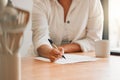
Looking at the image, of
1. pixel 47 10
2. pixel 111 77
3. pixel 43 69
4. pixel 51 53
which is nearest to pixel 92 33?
pixel 47 10

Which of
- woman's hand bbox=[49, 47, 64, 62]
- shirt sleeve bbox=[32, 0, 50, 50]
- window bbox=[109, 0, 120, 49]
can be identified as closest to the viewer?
woman's hand bbox=[49, 47, 64, 62]

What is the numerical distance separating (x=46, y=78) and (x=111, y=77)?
256 mm

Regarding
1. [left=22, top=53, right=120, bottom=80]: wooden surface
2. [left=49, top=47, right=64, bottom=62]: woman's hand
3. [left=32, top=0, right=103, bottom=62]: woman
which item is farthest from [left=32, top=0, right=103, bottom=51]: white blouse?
[left=22, top=53, right=120, bottom=80]: wooden surface

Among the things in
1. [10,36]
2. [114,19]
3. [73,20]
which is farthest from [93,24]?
[10,36]

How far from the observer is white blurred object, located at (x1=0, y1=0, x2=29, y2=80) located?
64 cm

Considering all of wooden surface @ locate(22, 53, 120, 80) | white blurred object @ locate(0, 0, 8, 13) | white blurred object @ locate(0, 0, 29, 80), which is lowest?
wooden surface @ locate(22, 53, 120, 80)

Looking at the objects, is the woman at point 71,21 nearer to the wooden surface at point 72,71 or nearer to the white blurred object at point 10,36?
the wooden surface at point 72,71

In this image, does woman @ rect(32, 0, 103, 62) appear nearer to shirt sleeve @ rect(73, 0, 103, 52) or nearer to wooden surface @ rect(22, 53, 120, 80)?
shirt sleeve @ rect(73, 0, 103, 52)

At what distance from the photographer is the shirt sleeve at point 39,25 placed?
1.76m

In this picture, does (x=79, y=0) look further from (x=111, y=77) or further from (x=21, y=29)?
(x=21, y=29)

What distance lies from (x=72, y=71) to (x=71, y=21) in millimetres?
913

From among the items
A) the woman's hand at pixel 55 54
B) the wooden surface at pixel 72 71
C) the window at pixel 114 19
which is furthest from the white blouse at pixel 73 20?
the window at pixel 114 19

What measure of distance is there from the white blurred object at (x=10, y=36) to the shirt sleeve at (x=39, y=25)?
0.99 meters

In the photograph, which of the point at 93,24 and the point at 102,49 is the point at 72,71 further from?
the point at 93,24
